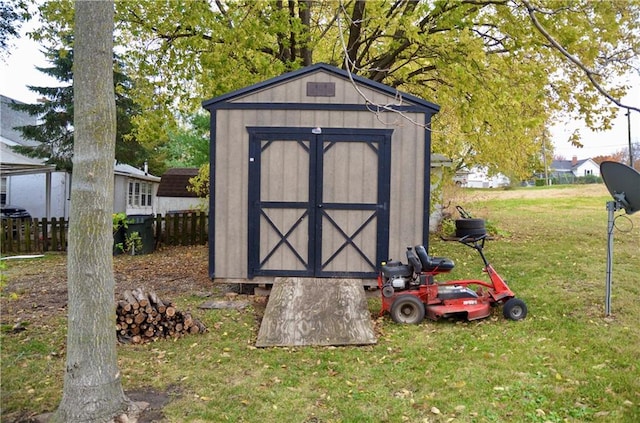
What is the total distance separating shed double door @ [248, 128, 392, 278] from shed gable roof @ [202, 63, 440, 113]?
57cm

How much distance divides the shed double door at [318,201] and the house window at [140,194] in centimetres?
1364

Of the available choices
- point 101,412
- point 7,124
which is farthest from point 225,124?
point 7,124

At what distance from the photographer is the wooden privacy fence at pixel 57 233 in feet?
41.9

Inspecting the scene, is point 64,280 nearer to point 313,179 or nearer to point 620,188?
point 313,179

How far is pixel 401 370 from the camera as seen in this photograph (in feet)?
15.1

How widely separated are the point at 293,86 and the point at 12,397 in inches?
204

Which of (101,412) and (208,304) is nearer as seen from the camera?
(101,412)

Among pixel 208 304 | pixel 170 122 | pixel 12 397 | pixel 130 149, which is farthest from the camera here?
pixel 130 149

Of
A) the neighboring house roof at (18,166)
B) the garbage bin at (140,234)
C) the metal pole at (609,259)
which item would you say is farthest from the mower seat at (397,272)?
the neighboring house roof at (18,166)

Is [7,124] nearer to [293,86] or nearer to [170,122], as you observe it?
[170,122]

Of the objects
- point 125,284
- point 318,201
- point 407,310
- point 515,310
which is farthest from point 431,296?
point 125,284

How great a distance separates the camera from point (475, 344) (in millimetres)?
5215

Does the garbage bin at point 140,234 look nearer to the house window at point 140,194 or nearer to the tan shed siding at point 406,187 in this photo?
the house window at point 140,194

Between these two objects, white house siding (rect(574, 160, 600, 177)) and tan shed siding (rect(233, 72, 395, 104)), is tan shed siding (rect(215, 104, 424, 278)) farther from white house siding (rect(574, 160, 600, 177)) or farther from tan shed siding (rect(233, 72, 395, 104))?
white house siding (rect(574, 160, 600, 177))
